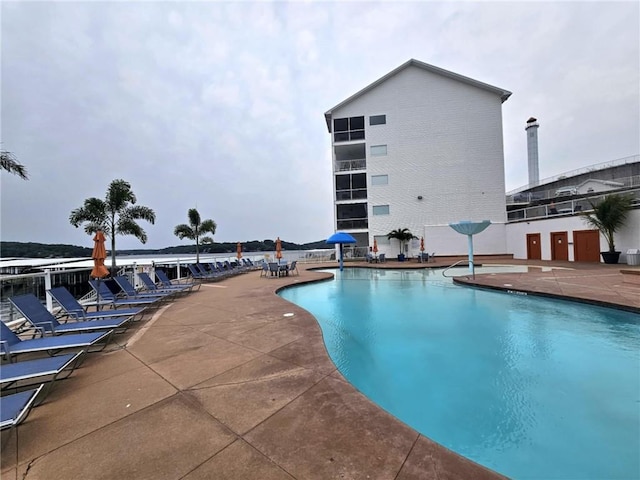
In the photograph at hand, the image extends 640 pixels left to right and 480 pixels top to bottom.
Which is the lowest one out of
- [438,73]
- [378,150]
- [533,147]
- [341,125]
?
[378,150]

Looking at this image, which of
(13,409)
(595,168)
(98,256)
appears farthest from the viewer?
(595,168)

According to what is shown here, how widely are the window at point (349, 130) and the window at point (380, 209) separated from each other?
7056 millimetres

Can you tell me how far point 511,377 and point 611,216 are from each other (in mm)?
17038

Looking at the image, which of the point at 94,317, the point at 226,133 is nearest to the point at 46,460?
the point at 94,317

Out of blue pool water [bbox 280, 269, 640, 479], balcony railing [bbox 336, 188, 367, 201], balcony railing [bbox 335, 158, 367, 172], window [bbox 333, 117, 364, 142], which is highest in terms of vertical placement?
window [bbox 333, 117, 364, 142]

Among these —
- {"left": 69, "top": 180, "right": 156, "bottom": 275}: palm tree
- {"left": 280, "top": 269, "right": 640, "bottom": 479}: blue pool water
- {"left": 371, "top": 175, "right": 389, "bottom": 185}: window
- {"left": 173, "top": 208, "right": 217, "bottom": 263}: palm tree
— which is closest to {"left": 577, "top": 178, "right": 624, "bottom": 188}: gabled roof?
{"left": 371, "top": 175, "right": 389, "bottom": 185}: window

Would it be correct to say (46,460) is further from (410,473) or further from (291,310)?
(291,310)

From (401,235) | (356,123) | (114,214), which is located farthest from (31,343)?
(356,123)

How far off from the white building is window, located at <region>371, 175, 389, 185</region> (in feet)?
0.30

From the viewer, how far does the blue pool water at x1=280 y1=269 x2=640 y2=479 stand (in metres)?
2.58

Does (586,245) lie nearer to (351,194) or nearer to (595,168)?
(351,194)

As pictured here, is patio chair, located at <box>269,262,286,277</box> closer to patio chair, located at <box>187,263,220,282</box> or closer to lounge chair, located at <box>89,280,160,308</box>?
patio chair, located at <box>187,263,220,282</box>

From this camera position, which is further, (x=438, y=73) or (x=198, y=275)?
(x=438, y=73)

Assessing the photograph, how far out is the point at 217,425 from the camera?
2289 millimetres
